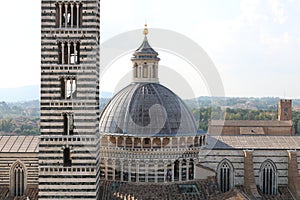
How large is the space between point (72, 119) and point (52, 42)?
3915 mm

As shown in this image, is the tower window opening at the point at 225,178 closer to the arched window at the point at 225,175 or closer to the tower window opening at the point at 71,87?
the arched window at the point at 225,175

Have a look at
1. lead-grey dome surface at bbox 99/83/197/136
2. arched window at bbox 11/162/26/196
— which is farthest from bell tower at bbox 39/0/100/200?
arched window at bbox 11/162/26/196

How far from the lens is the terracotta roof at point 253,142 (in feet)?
102

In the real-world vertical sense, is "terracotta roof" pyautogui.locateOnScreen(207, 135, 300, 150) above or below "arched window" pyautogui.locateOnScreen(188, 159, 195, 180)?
above

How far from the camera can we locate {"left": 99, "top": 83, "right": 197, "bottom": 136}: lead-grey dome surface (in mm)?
28312

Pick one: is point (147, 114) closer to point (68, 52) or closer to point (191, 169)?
point (191, 169)

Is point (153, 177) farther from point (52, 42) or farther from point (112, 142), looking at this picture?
point (52, 42)

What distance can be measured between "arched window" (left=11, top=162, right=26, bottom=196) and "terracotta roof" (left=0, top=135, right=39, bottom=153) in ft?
3.17

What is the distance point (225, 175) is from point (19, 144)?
12988mm

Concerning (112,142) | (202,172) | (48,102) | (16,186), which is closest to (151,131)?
(112,142)

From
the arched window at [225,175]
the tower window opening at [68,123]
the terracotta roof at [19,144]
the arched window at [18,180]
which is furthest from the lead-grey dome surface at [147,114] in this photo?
the arched window at [18,180]

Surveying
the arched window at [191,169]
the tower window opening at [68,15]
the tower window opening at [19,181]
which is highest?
the tower window opening at [68,15]

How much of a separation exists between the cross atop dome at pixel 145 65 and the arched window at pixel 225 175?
6.70m

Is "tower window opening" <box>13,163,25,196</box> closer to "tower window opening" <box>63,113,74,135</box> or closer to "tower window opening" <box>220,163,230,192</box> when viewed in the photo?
"tower window opening" <box>63,113,74,135</box>
